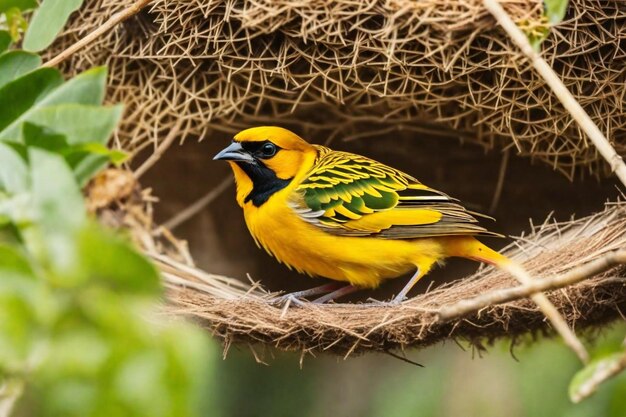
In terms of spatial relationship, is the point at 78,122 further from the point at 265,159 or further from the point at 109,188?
the point at 109,188

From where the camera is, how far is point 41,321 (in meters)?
0.70

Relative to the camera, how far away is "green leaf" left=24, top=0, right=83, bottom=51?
4.53 ft

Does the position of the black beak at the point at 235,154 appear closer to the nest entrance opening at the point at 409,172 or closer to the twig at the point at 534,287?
the nest entrance opening at the point at 409,172

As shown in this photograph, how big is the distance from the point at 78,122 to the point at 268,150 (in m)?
1.15

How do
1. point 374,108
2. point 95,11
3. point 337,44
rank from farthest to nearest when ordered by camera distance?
point 374,108 < point 95,11 < point 337,44

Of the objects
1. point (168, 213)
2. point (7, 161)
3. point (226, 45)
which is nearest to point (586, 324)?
point (226, 45)

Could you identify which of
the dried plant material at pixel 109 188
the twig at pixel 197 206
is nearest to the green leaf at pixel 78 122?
the dried plant material at pixel 109 188

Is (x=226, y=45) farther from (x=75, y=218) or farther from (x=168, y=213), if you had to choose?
(x=75, y=218)

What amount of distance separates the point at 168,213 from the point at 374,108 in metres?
0.67

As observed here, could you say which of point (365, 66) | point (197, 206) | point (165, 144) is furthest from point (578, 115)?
point (197, 206)

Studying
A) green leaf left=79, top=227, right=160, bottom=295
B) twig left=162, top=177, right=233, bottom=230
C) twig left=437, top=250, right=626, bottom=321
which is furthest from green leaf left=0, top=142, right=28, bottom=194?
twig left=162, top=177, right=233, bottom=230

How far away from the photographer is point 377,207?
1986 millimetres

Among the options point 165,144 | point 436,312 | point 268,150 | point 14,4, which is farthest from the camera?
point 165,144

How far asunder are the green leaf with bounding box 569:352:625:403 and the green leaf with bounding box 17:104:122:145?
1.67ft
